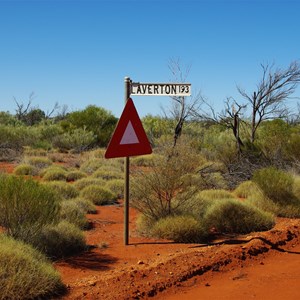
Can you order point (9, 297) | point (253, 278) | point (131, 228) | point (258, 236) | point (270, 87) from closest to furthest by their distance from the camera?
point (9, 297) < point (253, 278) < point (258, 236) < point (131, 228) < point (270, 87)

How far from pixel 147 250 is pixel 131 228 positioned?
2057 millimetres

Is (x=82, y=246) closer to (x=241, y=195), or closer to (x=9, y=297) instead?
(x=9, y=297)

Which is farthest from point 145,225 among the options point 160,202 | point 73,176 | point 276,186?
point 73,176

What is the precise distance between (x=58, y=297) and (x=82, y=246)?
2561 mm

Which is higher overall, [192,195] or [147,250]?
[192,195]

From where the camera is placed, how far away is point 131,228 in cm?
957

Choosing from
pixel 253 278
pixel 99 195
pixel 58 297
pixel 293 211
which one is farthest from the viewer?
pixel 99 195

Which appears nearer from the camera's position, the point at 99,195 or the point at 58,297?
the point at 58,297

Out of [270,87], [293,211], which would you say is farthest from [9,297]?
[270,87]

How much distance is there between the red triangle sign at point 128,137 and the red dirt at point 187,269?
5.06ft

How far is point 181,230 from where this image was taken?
8.30 m

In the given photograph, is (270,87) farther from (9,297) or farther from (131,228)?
(9,297)

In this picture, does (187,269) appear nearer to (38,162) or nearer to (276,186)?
(276,186)

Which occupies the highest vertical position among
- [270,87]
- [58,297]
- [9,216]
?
[270,87]
